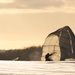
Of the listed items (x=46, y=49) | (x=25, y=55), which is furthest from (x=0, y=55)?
(x=46, y=49)

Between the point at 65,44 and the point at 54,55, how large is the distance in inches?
83.2

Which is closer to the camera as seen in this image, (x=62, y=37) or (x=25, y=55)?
(x=62, y=37)

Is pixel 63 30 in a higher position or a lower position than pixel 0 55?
higher

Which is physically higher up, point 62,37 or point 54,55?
point 62,37

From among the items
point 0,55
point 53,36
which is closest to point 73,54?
point 53,36

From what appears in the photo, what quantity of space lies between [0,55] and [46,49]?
11435 millimetres

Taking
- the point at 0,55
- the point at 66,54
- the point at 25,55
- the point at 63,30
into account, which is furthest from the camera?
the point at 25,55

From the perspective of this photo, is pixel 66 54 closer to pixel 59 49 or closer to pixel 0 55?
pixel 59 49

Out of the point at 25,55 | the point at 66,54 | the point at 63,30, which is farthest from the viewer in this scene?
the point at 25,55

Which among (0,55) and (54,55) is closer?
(54,55)

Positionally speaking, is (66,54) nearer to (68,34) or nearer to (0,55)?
(68,34)

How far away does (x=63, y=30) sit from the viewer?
33.9 m

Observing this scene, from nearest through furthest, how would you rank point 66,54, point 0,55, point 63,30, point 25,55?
point 66,54, point 63,30, point 0,55, point 25,55

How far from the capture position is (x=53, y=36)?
33438 mm
